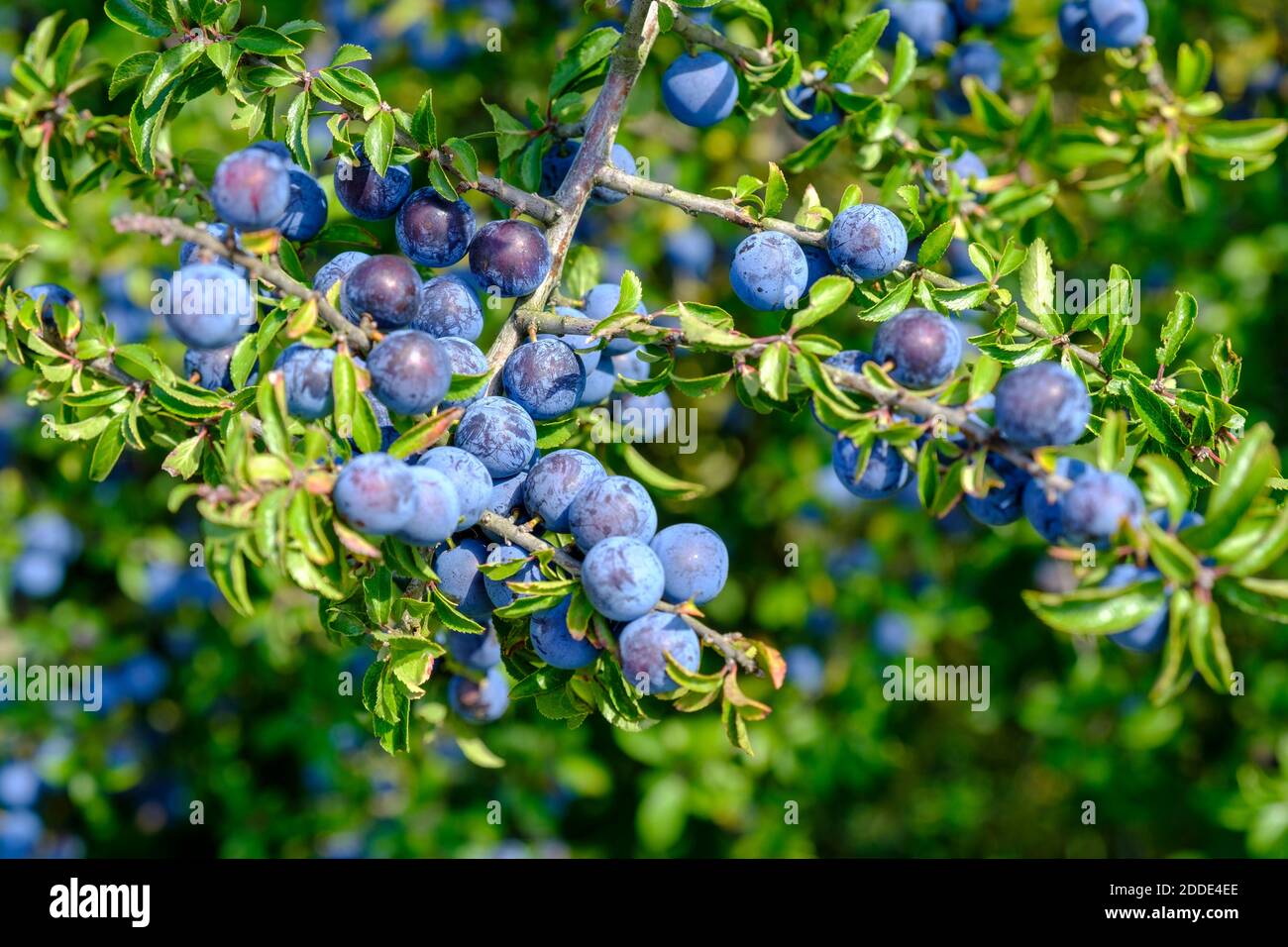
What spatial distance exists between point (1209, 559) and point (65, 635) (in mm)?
3033

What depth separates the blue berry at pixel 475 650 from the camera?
1.91 meters

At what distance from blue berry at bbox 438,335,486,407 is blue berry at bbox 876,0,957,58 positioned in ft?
4.22

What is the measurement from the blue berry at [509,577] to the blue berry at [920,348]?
56cm

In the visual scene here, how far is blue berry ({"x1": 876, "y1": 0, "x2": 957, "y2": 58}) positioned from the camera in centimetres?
234

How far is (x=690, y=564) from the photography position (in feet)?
5.13

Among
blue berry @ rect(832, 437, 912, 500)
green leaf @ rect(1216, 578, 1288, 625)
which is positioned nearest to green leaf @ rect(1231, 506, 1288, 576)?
green leaf @ rect(1216, 578, 1288, 625)

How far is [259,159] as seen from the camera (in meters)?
1.43

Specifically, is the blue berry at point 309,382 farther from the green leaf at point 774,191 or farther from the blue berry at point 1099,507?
the blue berry at point 1099,507

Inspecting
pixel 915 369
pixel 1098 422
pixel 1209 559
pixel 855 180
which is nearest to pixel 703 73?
pixel 915 369

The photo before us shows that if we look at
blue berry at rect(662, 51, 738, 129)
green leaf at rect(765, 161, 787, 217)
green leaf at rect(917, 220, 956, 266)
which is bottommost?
green leaf at rect(917, 220, 956, 266)

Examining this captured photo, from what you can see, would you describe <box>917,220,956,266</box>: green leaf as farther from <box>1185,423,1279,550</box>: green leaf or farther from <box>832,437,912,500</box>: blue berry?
<box>1185,423,1279,550</box>: green leaf

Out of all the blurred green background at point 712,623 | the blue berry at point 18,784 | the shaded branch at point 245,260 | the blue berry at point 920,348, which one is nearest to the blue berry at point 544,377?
the shaded branch at point 245,260
